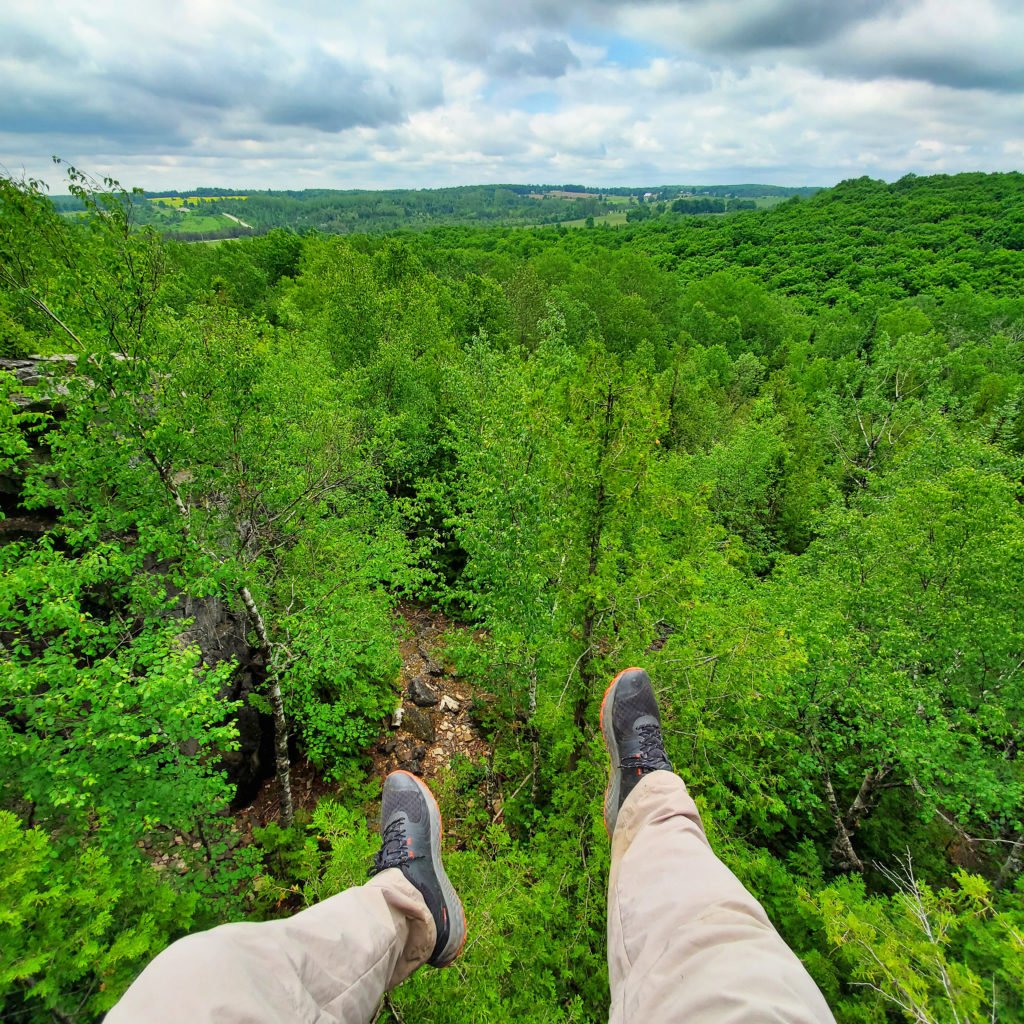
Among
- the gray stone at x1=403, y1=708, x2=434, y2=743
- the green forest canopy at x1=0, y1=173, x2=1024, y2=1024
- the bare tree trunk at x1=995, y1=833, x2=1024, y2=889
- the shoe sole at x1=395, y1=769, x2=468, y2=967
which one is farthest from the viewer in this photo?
the gray stone at x1=403, y1=708, x2=434, y2=743

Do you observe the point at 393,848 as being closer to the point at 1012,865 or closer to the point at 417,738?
the point at 417,738

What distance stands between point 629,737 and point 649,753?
0.23 meters

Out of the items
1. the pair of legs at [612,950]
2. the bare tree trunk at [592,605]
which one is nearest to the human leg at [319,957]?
the pair of legs at [612,950]

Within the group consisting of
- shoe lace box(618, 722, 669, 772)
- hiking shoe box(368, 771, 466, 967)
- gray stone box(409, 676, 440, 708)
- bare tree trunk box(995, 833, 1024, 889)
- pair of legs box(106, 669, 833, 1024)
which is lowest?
gray stone box(409, 676, 440, 708)

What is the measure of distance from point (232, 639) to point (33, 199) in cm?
740

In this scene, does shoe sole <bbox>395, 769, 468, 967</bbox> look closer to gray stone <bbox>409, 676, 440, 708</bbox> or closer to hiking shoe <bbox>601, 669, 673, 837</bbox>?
hiking shoe <bbox>601, 669, 673, 837</bbox>

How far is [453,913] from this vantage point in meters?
4.06

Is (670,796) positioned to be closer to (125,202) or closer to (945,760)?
(945,760)

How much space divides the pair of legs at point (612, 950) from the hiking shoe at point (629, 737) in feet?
1.24

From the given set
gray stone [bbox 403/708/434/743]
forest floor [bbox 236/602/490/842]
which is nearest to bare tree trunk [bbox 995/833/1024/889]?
forest floor [bbox 236/602/490/842]

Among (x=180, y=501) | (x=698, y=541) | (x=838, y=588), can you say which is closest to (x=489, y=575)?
(x=698, y=541)

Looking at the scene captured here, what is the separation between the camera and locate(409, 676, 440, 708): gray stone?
12.3m

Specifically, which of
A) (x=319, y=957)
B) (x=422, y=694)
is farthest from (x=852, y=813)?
(x=319, y=957)

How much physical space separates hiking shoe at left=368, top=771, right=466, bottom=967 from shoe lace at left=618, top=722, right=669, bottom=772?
6.36 ft
